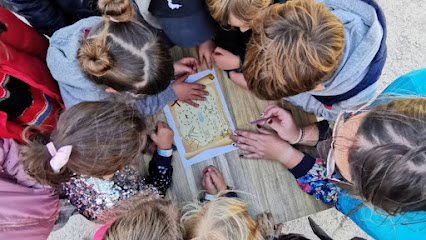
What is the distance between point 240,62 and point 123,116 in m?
0.44

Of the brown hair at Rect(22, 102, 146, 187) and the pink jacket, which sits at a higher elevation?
the brown hair at Rect(22, 102, 146, 187)

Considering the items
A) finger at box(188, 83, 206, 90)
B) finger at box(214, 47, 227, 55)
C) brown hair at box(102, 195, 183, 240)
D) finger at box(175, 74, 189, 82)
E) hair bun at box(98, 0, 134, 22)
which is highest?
hair bun at box(98, 0, 134, 22)

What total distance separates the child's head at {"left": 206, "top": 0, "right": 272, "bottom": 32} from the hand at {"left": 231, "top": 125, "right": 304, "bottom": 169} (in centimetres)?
34

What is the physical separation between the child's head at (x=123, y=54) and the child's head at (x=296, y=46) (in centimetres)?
28

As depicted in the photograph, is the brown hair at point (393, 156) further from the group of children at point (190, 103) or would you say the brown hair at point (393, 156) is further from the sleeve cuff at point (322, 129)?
the sleeve cuff at point (322, 129)

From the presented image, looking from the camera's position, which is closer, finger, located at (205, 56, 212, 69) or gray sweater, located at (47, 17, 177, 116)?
gray sweater, located at (47, 17, 177, 116)

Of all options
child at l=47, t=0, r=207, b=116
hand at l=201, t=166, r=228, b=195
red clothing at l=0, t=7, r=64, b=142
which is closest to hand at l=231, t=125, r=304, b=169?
hand at l=201, t=166, r=228, b=195

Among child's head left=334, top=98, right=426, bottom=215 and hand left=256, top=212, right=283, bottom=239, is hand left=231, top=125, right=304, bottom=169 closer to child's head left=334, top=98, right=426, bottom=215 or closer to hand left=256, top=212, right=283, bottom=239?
hand left=256, top=212, right=283, bottom=239

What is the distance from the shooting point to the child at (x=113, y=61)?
2.92 feet

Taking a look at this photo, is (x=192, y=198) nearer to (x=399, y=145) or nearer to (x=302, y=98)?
(x=302, y=98)

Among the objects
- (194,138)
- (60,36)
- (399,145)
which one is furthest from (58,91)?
(399,145)

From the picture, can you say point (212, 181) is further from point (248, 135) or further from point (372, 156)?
point (372, 156)

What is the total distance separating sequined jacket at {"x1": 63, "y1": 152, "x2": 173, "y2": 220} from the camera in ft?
3.37

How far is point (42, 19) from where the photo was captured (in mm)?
1116
